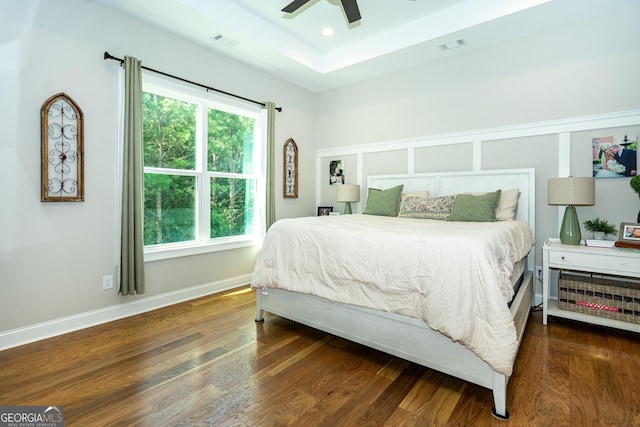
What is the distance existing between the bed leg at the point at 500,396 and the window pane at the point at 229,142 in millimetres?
3302

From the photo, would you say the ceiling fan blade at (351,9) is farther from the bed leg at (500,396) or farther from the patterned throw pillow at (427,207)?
the bed leg at (500,396)

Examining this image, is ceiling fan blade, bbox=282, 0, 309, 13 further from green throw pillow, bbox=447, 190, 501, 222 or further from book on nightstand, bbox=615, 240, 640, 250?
book on nightstand, bbox=615, 240, 640, 250

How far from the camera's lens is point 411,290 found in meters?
1.80

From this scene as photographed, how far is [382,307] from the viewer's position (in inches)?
75.6

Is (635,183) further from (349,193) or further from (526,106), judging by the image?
(349,193)

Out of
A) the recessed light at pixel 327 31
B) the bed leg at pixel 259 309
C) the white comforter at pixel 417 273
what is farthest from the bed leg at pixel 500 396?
the recessed light at pixel 327 31

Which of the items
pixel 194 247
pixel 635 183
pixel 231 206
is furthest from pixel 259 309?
pixel 635 183

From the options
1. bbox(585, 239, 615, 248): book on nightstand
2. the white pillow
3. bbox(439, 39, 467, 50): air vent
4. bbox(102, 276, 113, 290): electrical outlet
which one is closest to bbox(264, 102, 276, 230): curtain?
bbox(102, 276, 113, 290): electrical outlet

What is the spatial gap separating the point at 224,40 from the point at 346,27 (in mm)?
1335

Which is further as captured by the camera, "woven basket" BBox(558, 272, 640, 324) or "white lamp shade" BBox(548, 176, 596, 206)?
"white lamp shade" BBox(548, 176, 596, 206)

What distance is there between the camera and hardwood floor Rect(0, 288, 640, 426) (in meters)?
1.57

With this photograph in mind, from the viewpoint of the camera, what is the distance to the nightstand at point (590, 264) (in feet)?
7.66

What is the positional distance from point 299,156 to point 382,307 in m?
3.26

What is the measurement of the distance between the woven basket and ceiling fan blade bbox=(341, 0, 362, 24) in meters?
2.76
